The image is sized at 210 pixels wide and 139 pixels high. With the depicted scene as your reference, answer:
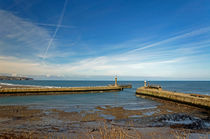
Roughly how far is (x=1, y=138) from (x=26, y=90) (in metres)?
30.8

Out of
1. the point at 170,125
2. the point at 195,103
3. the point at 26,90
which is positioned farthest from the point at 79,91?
the point at 170,125

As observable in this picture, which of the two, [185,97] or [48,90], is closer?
[185,97]

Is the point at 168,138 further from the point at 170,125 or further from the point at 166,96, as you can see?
the point at 166,96

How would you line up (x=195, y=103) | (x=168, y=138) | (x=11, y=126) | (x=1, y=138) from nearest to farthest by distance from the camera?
1. (x=1, y=138)
2. (x=168, y=138)
3. (x=11, y=126)
4. (x=195, y=103)

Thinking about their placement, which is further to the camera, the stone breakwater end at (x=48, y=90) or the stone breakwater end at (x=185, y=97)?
the stone breakwater end at (x=48, y=90)

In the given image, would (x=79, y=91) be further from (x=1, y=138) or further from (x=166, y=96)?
(x=1, y=138)

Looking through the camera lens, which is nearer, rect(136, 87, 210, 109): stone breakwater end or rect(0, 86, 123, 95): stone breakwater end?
rect(136, 87, 210, 109): stone breakwater end

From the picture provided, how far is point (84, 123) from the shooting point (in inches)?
454

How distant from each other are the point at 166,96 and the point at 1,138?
2559cm

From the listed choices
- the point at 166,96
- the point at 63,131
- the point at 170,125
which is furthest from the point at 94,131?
the point at 166,96

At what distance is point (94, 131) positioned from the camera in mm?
9578

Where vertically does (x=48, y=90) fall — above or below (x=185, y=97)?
below

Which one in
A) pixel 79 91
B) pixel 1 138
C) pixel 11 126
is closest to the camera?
pixel 1 138

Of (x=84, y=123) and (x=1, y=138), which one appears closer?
(x=1, y=138)
